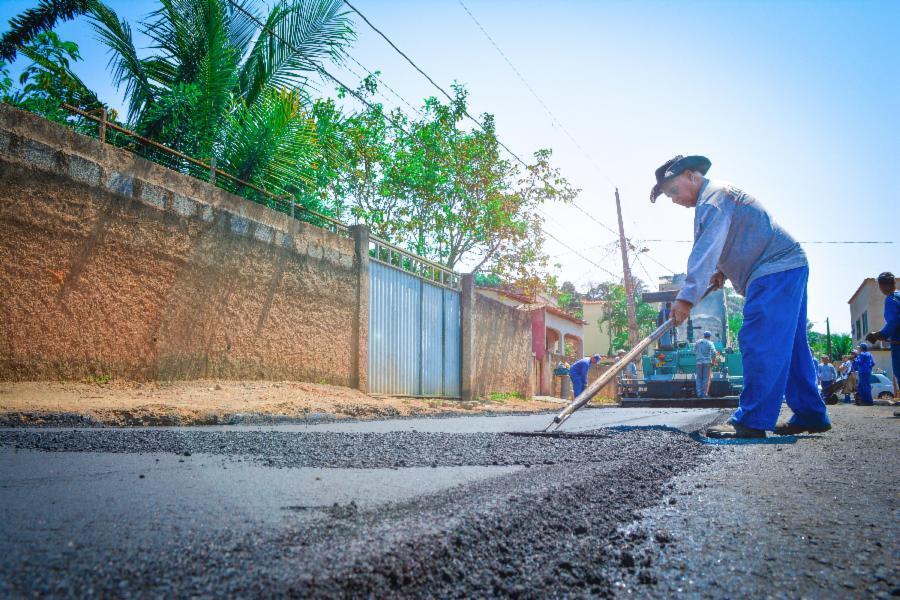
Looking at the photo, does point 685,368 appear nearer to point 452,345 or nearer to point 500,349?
point 452,345

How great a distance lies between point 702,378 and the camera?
12.1 m

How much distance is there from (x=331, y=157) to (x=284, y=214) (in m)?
4.48

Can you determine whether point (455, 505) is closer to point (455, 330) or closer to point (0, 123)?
point (0, 123)

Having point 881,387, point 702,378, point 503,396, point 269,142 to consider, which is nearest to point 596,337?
point 881,387

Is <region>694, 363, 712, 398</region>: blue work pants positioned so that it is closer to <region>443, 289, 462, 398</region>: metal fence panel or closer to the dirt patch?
<region>443, 289, 462, 398</region>: metal fence panel

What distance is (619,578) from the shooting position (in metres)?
1.21

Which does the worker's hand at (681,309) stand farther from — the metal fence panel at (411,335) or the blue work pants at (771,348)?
the metal fence panel at (411,335)

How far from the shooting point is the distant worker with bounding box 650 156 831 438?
12.5 feet

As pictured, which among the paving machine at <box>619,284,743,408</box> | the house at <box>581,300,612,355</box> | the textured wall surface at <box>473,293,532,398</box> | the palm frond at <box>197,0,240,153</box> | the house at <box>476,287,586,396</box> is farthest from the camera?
the house at <box>581,300,612,355</box>

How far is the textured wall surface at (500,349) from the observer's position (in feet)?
52.2

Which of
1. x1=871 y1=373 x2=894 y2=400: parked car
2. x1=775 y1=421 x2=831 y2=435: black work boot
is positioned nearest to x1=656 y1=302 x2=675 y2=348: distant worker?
x1=775 y1=421 x2=831 y2=435: black work boot

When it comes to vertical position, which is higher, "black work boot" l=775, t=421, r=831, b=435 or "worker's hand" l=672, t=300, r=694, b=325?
"worker's hand" l=672, t=300, r=694, b=325

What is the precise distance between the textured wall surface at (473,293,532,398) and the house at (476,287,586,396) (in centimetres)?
184

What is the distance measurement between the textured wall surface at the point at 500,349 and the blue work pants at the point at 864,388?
8439mm
